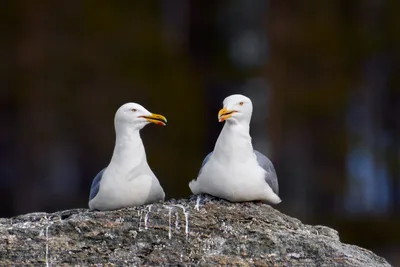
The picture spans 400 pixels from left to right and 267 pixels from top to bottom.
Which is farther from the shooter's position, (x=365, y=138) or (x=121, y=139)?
(x=365, y=138)

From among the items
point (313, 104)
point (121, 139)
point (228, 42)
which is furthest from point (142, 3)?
point (121, 139)

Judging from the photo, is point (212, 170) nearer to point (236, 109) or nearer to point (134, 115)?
point (236, 109)

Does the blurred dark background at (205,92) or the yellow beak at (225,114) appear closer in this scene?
the yellow beak at (225,114)

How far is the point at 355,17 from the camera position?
2077 cm

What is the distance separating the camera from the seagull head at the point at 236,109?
767 cm

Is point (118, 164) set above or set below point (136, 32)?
below

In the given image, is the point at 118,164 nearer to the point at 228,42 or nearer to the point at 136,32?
the point at 136,32

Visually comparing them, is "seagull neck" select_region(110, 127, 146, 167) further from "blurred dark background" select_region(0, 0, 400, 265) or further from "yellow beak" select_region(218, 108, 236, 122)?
"blurred dark background" select_region(0, 0, 400, 265)

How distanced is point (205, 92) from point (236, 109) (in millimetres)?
11760

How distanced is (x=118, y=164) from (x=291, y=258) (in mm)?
1158

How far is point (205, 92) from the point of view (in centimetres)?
1945

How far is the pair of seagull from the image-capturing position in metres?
7.66

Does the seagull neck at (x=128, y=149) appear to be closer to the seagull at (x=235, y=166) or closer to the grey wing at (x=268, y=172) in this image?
the seagull at (x=235, y=166)

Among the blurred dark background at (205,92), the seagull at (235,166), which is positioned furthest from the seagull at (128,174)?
the blurred dark background at (205,92)
